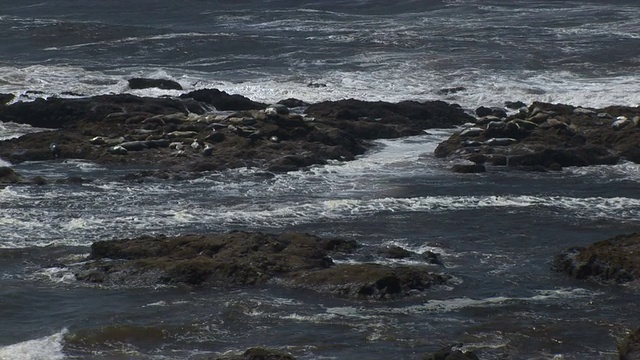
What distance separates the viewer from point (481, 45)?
4812 cm

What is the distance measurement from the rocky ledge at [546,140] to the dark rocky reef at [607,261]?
25.4 feet

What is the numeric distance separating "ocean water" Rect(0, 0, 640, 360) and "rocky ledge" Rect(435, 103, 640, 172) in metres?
0.68

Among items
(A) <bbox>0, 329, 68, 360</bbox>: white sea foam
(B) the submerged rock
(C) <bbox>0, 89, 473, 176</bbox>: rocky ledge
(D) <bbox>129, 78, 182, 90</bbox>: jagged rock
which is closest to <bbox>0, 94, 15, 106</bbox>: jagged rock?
(C) <bbox>0, 89, 473, 176</bbox>: rocky ledge

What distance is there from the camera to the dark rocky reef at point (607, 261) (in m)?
19.8

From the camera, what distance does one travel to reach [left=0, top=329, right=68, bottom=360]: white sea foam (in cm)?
1683

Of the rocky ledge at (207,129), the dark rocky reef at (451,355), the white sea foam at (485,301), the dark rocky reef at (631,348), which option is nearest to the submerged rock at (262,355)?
the dark rocky reef at (451,355)

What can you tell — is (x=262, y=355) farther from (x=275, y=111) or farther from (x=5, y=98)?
(x=5, y=98)

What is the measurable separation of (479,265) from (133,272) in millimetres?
5540

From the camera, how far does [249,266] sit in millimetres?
20156

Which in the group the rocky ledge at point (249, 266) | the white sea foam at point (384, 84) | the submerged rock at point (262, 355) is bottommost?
the white sea foam at point (384, 84)

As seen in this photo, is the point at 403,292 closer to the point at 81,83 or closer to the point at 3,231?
the point at 3,231

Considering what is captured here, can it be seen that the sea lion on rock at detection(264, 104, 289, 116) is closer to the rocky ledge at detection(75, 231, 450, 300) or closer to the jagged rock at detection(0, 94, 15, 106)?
the jagged rock at detection(0, 94, 15, 106)

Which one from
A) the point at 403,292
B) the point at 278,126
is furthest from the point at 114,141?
the point at 403,292

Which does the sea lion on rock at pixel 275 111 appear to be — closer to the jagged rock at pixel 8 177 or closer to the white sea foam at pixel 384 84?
the white sea foam at pixel 384 84
